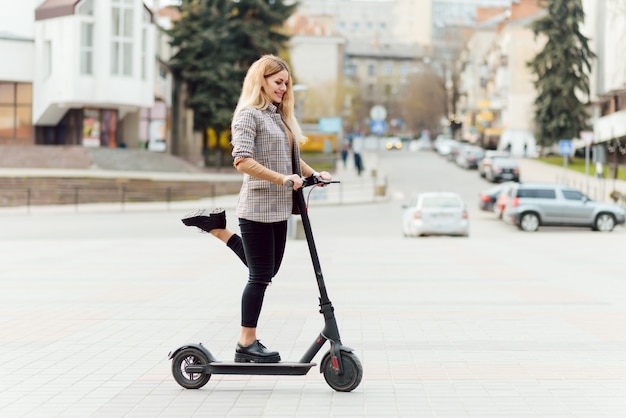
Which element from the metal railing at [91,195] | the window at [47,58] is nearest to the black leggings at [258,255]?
the metal railing at [91,195]

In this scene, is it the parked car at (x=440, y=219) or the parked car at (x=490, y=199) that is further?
the parked car at (x=490, y=199)

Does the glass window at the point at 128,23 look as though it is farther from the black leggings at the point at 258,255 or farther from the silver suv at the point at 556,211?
the black leggings at the point at 258,255

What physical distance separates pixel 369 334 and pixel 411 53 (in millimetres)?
169898

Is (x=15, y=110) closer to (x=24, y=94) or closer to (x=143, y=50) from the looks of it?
(x=24, y=94)

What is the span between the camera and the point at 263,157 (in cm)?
677

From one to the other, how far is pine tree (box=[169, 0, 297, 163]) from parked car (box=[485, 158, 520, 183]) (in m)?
14.4

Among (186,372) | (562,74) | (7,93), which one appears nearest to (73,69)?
(7,93)

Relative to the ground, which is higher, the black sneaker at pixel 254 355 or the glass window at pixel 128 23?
the glass window at pixel 128 23

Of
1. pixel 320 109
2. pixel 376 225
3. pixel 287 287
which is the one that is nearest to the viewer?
pixel 287 287

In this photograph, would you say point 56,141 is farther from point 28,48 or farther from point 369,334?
point 369,334

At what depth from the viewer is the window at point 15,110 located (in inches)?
2404

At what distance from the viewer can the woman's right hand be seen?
6422 mm

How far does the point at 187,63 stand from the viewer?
64312mm

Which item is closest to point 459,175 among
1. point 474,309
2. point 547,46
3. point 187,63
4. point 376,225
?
point 547,46
